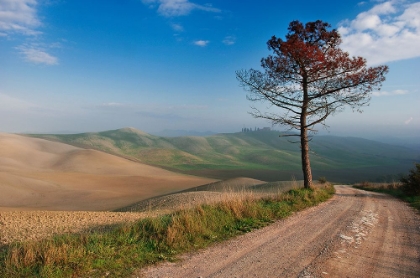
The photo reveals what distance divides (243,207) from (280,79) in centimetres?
788

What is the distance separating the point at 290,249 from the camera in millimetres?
5797

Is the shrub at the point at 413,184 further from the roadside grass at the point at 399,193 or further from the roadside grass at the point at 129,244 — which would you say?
the roadside grass at the point at 129,244

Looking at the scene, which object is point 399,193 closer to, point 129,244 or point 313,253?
point 313,253

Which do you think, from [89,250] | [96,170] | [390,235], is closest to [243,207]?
[390,235]

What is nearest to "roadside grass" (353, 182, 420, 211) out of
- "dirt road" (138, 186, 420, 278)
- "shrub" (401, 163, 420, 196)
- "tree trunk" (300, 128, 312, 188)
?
"shrub" (401, 163, 420, 196)

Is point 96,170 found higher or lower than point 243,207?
lower

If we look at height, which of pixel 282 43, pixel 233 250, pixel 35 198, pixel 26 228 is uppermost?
pixel 282 43

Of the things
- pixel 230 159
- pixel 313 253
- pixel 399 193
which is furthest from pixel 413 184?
pixel 230 159

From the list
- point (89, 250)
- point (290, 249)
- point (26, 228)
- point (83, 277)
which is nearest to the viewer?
point (83, 277)

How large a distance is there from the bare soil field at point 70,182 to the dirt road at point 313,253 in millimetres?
22522

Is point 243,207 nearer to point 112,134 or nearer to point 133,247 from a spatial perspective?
point 133,247

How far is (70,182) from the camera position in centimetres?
4347

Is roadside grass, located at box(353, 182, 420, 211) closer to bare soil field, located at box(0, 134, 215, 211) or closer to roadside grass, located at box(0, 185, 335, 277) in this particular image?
roadside grass, located at box(0, 185, 335, 277)

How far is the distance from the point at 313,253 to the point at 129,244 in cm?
395
